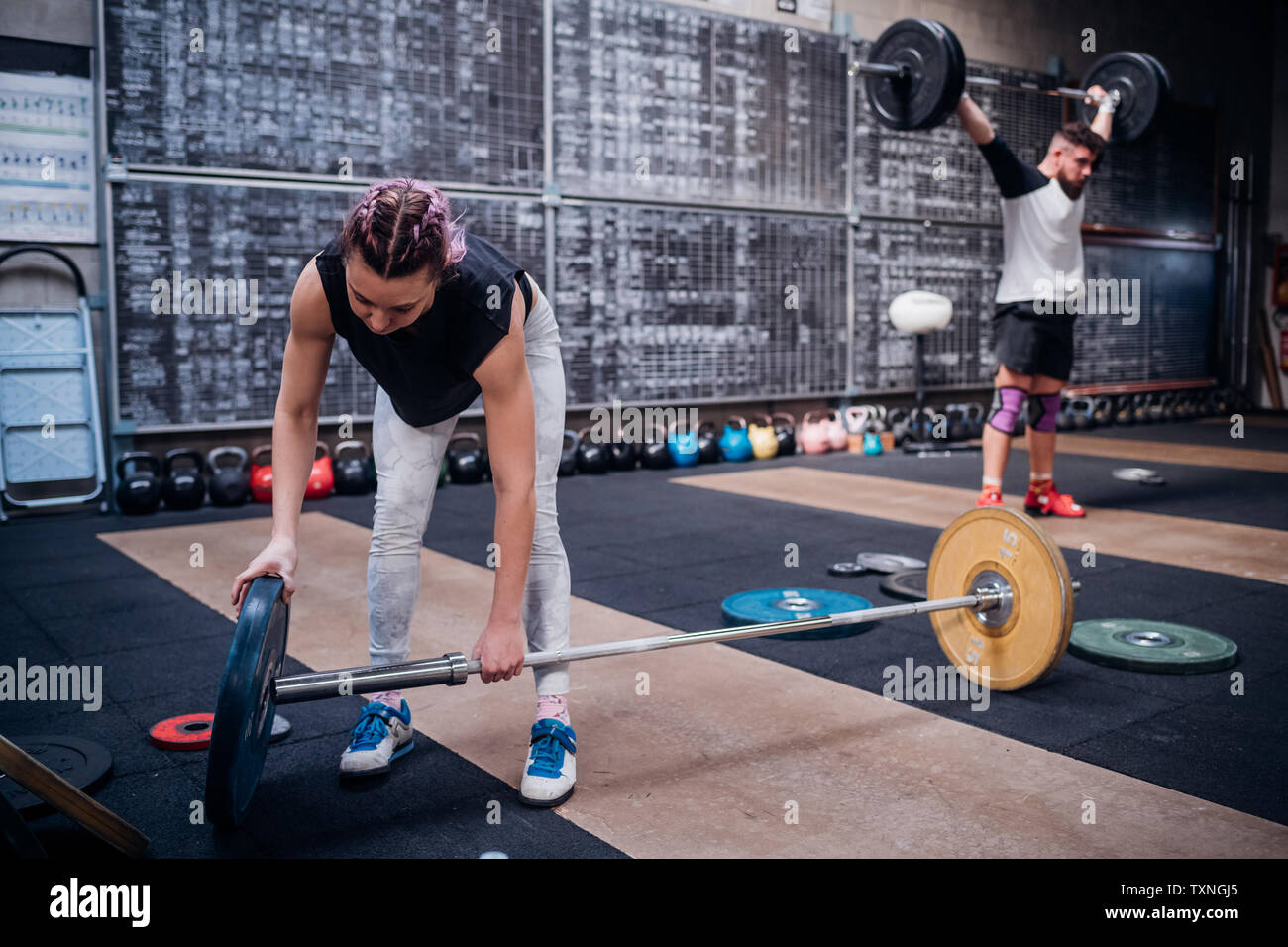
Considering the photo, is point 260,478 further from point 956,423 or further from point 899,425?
point 956,423

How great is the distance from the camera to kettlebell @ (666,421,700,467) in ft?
18.6

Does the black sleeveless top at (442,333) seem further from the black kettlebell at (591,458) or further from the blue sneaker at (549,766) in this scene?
the black kettlebell at (591,458)

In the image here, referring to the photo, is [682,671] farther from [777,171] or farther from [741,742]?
[777,171]

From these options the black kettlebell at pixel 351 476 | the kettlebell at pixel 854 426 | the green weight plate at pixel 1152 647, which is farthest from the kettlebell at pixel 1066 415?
the green weight plate at pixel 1152 647

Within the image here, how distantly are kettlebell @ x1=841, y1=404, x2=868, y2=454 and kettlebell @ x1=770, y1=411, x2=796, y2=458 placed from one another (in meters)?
0.36

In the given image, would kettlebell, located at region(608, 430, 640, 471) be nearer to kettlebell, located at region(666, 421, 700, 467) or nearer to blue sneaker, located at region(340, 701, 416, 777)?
kettlebell, located at region(666, 421, 700, 467)

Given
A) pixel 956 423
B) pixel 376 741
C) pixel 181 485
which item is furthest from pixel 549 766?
pixel 956 423

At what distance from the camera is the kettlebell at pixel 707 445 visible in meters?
5.77

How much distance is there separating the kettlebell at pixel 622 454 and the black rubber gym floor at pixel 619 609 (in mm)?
957

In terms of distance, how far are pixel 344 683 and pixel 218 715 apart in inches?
6.4

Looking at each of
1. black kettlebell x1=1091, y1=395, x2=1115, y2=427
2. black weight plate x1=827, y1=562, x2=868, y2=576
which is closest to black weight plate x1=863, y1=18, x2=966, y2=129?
black weight plate x1=827, y1=562, x2=868, y2=576

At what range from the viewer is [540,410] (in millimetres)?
1678

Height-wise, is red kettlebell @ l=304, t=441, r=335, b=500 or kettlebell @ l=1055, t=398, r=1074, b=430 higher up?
kettlebell @ l=1055, t=398, r=1074, b=430
